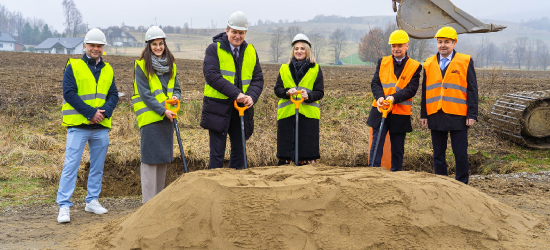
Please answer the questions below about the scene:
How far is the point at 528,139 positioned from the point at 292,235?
664 centimetres

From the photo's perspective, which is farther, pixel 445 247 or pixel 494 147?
pixel 494 147

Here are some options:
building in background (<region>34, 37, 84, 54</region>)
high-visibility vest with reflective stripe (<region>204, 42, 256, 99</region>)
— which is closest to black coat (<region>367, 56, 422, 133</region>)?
high-visibility vest with reflective stripe (<region>204, 42, 256, 99</region>)

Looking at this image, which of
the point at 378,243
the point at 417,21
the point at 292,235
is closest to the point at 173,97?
the point at 292,235

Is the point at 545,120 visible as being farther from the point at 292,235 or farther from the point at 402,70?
the point at 292,235

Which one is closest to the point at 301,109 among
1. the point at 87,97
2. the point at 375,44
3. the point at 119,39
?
the point at 87,97

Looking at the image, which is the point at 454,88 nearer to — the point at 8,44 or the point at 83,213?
the point at 83,213

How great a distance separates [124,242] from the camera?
3.26m

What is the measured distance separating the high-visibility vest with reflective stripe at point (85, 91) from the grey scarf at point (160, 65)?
576mm

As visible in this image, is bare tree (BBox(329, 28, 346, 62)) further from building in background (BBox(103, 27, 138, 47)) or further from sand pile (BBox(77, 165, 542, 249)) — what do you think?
sand pile (BBox(77, 165, 542, 249))

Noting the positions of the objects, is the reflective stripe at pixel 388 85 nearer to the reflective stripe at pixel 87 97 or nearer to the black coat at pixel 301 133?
the black coat at pixel 301 133

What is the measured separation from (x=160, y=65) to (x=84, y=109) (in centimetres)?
86

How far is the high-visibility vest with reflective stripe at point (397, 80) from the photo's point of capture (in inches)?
188

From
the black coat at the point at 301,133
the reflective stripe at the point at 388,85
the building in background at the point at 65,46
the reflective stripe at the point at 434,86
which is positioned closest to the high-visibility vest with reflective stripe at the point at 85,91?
the black coat at the point at 301,133

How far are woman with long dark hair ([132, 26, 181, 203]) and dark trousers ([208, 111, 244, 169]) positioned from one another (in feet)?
1.52
